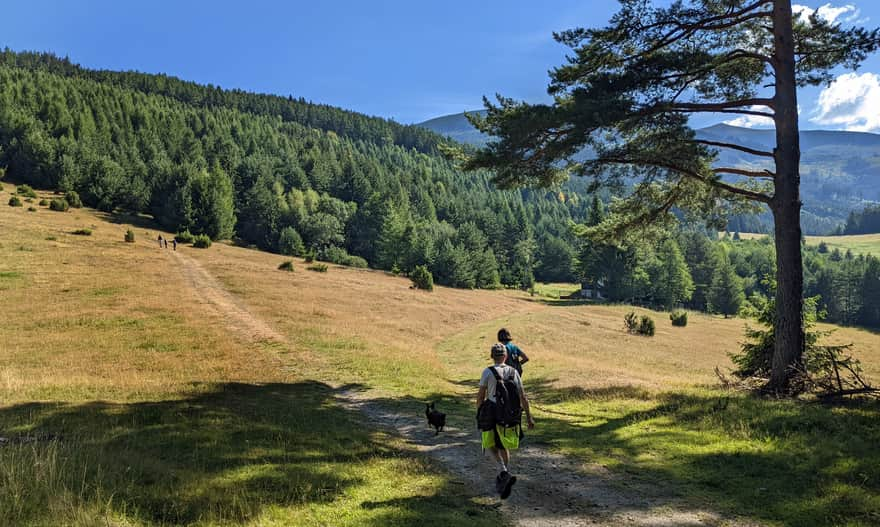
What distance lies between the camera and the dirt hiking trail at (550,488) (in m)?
6.42

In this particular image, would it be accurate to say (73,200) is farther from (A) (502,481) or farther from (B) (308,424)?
(A) (502,481)

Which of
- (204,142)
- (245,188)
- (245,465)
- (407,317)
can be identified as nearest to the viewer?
(245,465)

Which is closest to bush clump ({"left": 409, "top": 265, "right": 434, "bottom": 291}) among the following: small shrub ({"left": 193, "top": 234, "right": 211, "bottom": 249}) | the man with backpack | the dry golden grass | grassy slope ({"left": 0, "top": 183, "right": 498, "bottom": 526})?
the dry golden grass

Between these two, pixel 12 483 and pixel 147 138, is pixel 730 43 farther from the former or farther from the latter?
pixel 147 138

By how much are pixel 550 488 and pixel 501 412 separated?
194 centimetres

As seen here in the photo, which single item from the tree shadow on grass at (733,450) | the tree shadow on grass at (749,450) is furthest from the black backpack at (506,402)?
the tree shadow on grass at (749,450)

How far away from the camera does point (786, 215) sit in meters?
12.2

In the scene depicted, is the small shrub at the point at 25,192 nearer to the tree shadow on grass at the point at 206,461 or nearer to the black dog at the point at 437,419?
the tree shadow on grass at the point at 206,461

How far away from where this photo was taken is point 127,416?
10.0 metres

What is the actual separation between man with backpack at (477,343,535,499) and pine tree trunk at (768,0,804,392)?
971cm

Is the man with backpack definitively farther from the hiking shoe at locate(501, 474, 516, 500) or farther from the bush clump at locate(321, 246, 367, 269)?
the bush clump at locate(321, 246, 367, 269)

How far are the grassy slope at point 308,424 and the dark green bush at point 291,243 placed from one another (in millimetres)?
60256

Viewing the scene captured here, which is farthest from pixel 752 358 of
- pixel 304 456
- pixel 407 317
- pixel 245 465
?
pixel 407 317

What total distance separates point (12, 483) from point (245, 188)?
119 metres
